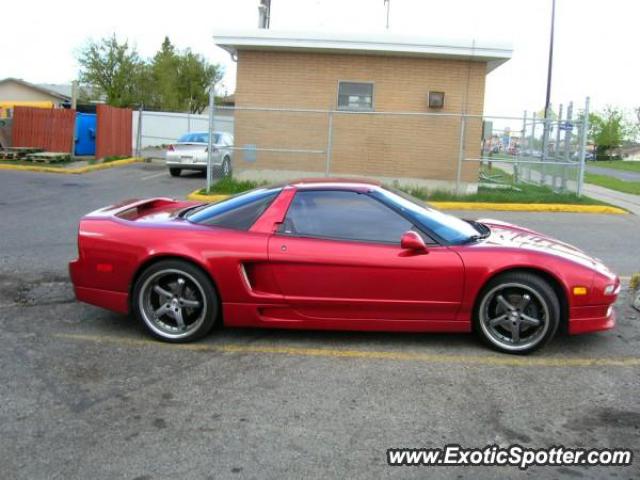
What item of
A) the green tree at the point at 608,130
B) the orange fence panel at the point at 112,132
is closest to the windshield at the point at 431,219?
the orange fence panel at the point at 112,132

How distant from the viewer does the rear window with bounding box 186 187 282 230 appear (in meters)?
5.14

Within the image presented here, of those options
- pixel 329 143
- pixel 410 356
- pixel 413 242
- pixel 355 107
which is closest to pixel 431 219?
pixel 413 242

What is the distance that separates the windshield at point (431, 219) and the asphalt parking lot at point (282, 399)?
0.83 m

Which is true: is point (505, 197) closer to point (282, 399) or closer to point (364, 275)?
point (364, 275)

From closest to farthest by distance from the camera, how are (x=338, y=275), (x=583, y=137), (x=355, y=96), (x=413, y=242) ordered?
(x=413, y=242)
(x=338, y=275)
(x=583, y=137)
(x=355, y=96)

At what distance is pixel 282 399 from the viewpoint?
4078 millimetres

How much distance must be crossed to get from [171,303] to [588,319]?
123 inches

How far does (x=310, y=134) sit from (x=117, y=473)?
44.0ft

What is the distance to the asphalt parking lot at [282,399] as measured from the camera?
132 inches

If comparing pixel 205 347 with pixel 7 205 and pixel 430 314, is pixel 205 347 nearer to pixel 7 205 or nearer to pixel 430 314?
pixel 430 314

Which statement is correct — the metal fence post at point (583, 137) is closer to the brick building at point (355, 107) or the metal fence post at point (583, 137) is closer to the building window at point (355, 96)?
the brick building at point (355, 107)

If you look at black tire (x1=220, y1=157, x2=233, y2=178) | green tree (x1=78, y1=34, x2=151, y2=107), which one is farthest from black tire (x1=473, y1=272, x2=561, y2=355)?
green tree (x1=78, y1=34, x2=151, y2=107)

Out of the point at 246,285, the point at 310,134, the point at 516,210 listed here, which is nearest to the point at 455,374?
the point at 246,285

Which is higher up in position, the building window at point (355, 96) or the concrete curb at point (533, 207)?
the building window at point (355, 96)
